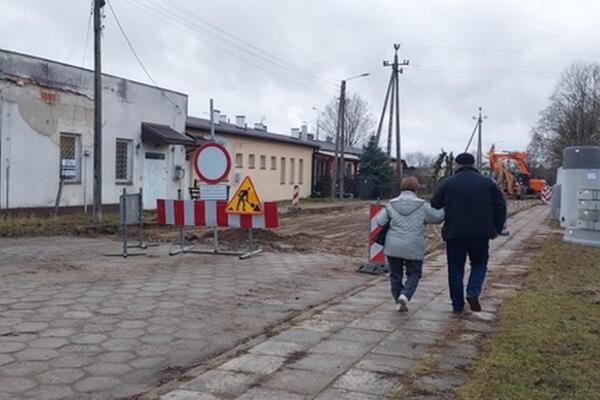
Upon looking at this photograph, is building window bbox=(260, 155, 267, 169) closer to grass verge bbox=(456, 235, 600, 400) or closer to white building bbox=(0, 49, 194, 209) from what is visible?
white building bbox=(0, 49, 194, 209)

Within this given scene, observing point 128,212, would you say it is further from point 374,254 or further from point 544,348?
point 544,348

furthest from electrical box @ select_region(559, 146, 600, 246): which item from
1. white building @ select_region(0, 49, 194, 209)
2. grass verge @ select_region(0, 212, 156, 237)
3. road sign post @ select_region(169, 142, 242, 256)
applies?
white building @ select_region(0, 49, 194, 209)

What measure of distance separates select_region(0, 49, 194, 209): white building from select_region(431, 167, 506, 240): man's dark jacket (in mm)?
14808

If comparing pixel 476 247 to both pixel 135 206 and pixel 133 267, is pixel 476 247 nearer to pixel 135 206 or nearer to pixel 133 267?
pixel 133 267

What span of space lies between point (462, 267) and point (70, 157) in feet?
54.7

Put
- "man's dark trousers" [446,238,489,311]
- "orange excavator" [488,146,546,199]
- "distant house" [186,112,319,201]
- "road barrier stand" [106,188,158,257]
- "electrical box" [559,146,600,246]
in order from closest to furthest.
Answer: "man's dark trousers" [446,238,489,311] < "road barrier stand" [106,188,158,257] < "electrical box" [559,146,600,246] < "distant house" [186,112,319,201] < "orange excavator" [488,146,546,199]

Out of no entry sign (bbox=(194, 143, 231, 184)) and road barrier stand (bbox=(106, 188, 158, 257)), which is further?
road barrier stand (bbox=(106, 188, 158, 257))

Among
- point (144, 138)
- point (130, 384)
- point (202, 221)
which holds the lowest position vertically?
point (130, 384)

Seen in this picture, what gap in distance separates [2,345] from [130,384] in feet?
5.09

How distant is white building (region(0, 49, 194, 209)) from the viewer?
18.5m

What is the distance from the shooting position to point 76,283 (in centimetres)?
873

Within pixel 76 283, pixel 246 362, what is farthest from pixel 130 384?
pixel 76 283

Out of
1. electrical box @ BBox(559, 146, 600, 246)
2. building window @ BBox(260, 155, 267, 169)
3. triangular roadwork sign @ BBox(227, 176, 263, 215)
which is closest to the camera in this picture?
triangular roadwork sign @ BBox(227, 176, 263, 215)

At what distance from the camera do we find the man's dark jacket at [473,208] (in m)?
7.01
